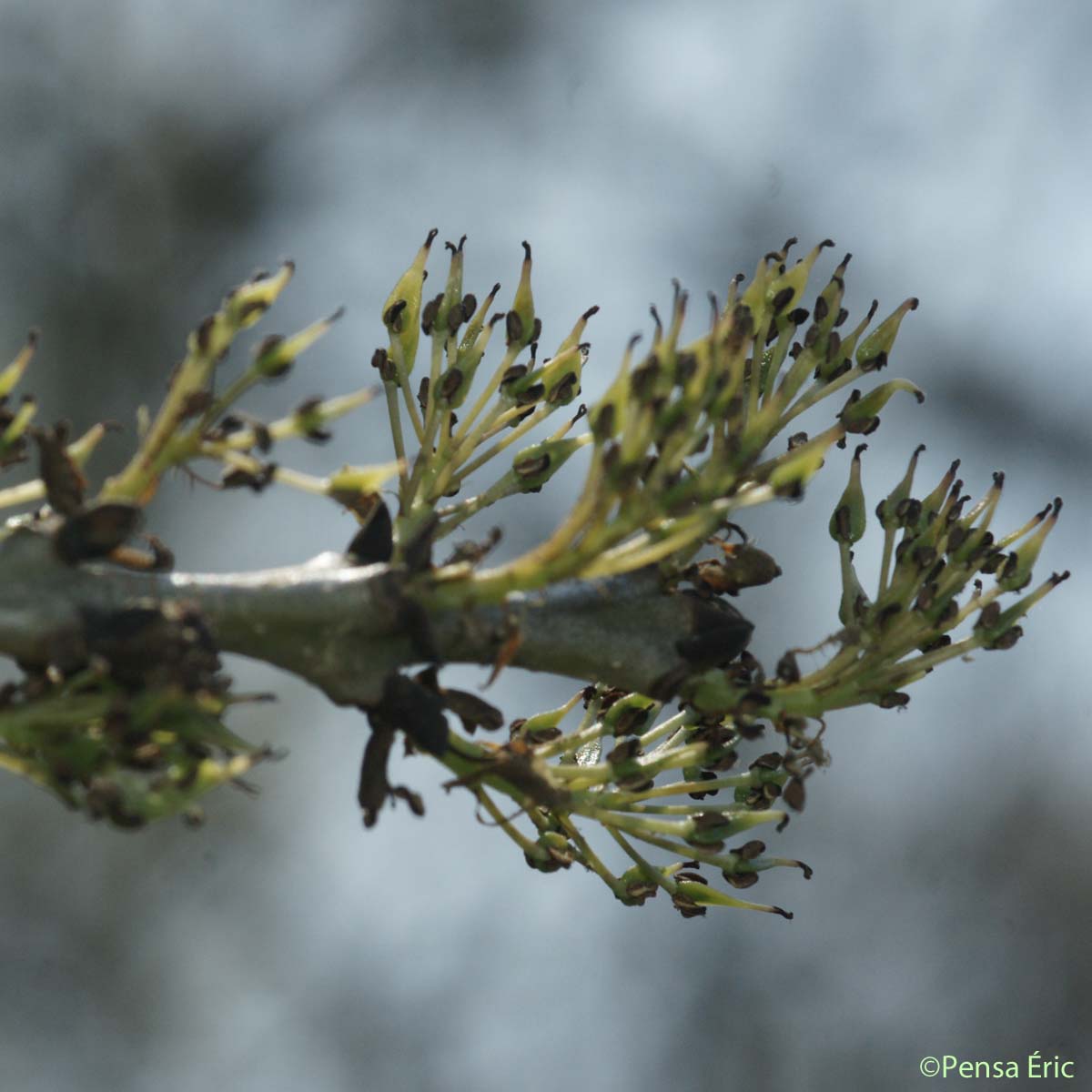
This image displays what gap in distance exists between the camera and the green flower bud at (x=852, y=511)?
261 cm

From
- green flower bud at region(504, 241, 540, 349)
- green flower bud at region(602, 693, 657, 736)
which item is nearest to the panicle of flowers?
green flower bud at region(602, 693, 657, 736)

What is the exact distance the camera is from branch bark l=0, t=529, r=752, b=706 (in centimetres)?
178

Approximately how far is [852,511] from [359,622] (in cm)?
108

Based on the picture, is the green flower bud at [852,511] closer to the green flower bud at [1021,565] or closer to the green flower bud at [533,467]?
the green flower bud at [1021,565]

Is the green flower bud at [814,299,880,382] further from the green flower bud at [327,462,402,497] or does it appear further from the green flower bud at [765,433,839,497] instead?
the green flower bud at [327,462,402,497]

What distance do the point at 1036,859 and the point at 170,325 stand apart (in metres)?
6.78

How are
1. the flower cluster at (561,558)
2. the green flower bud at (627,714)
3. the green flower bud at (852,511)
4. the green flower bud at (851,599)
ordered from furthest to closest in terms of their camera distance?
the green flower bud at (852,511)
the green flower bud at (627,714)
the green flower bud at (851,599)
the flower cluster at (561,558)

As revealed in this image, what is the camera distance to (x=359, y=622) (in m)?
1.91

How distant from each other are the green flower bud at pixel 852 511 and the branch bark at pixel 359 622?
1.44 ft

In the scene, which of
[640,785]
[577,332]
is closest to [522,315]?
[577,332]

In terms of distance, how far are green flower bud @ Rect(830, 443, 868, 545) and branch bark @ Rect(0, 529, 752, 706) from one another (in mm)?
439

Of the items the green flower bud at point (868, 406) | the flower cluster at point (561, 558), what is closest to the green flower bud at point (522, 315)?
the flower cluster at point (561, 558)

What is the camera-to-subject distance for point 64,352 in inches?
385

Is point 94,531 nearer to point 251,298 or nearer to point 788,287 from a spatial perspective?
point 251,298
